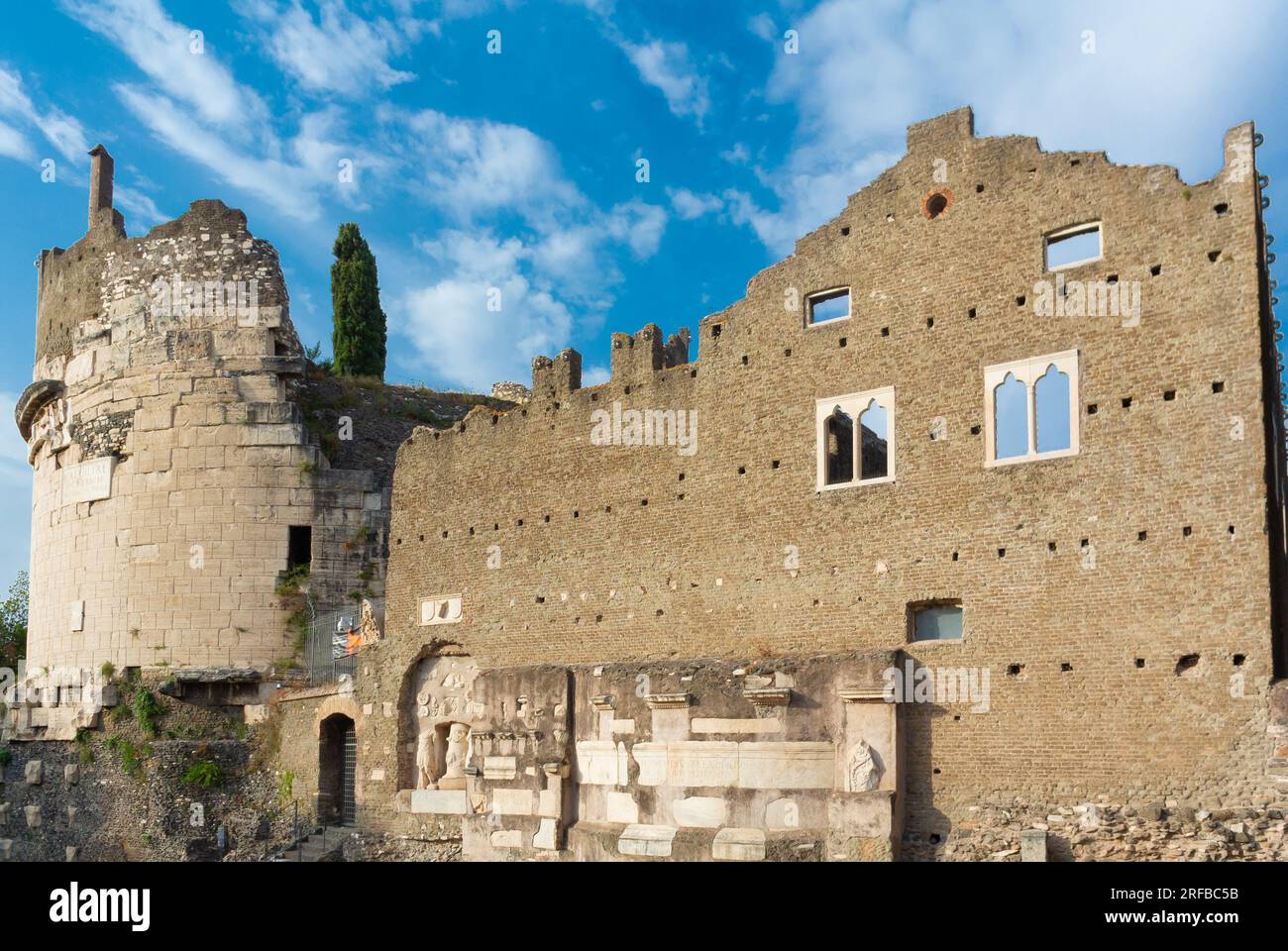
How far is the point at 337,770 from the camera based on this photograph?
26484 millimetres

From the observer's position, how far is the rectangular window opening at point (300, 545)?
28.8m

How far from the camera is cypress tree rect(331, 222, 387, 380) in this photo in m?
40.2

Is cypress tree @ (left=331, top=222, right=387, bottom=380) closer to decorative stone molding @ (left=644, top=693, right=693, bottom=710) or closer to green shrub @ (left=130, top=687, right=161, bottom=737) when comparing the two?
green shrub @ (left=130, top=687, right=161, bottom=737)

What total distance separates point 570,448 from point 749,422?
369cm

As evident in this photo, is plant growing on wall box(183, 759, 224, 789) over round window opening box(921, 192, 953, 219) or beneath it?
beneath

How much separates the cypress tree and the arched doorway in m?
15.4

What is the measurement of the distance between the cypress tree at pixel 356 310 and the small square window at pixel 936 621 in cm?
2386

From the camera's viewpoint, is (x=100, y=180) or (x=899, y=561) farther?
(x=100, y=180)

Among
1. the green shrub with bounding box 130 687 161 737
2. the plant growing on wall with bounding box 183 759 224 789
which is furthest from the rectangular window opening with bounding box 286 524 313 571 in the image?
the plant growing on wall with bounding box 183 759 224 789

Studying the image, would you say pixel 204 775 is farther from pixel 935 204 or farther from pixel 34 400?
pixel 935 204

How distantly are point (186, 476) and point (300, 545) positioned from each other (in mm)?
2707

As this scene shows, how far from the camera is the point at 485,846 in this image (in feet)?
73.9

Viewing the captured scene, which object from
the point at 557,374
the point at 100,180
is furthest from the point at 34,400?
the point at 557,374

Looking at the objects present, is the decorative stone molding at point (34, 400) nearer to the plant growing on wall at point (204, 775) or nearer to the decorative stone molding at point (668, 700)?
the plant growing on wall at point (204, 775)
